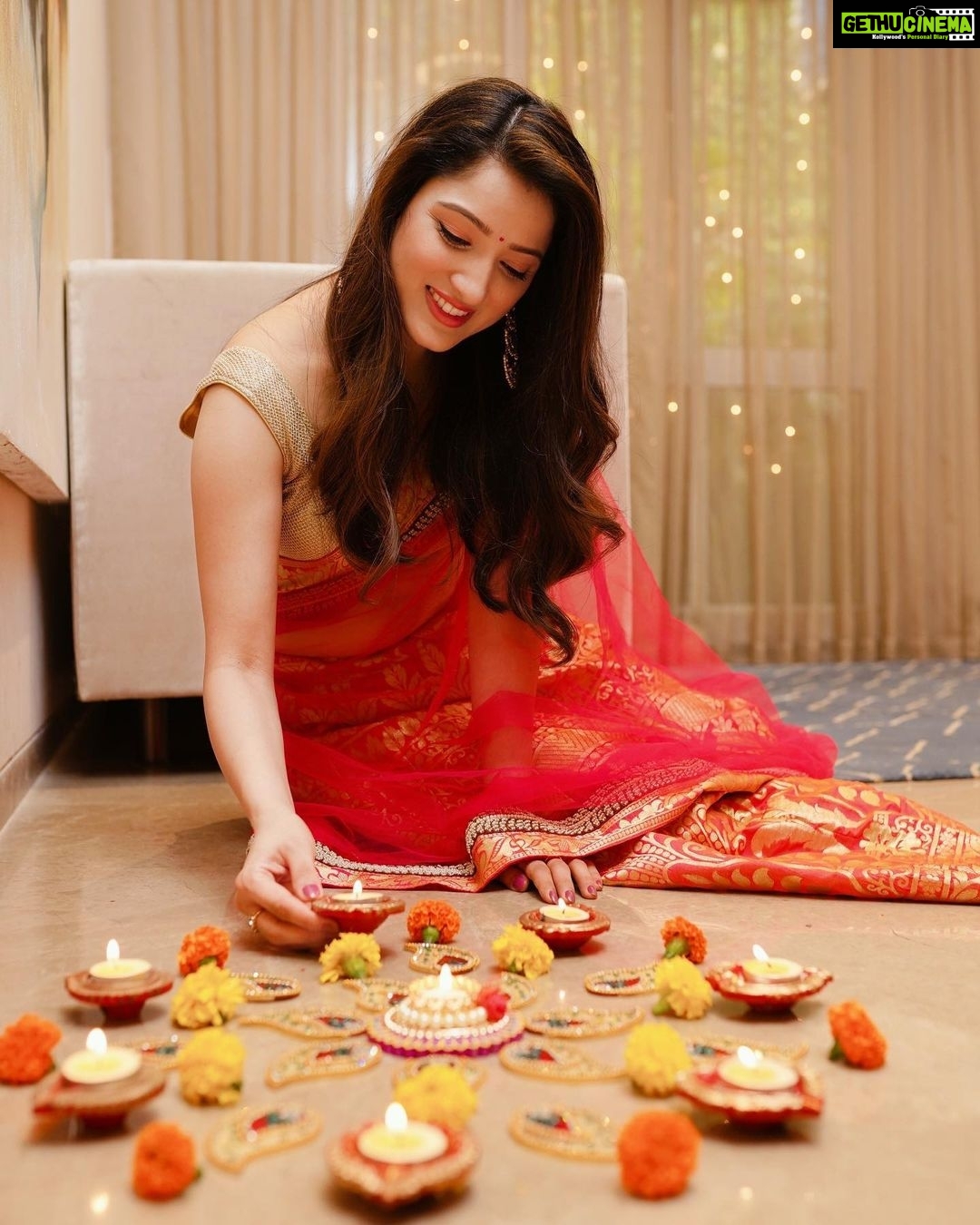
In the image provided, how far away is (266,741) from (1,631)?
2.25 ft

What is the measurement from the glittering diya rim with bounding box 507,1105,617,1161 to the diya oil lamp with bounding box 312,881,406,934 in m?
0.32

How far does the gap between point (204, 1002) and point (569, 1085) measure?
266mm

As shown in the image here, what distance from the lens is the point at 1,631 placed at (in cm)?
171

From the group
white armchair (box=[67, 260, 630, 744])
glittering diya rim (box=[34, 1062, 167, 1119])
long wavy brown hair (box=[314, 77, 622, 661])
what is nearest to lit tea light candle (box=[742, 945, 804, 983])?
glittering diya rim (box=[34, 1062, 167, 1119])

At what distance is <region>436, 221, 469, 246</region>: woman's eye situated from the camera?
1275mm

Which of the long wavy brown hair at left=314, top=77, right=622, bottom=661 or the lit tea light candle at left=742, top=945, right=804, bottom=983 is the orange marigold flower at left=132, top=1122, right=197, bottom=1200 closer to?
the lit tea light candle at left=742, top=945, right=804, bottom=983

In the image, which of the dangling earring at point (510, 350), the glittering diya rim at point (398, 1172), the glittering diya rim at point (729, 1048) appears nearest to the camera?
the glittering diya rim at point (398, 1172)

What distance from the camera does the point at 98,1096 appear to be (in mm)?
704

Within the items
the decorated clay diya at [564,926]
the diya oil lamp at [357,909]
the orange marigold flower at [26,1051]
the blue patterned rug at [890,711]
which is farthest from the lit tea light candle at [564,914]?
the blue patterned rug at [890,711]

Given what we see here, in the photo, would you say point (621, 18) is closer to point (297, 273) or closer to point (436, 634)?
point (297, 273)

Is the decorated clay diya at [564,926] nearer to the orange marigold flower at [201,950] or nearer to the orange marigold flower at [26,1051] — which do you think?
the orange marigold flower at [201,950]

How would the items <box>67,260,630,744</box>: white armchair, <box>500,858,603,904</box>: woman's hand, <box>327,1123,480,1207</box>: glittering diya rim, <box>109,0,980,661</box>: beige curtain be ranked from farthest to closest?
<box>109,0,980,661</box>: beige curtain < <box>67,260,630,744</box>: white armchair < <box>500,858,603,904</box>: woman's hand < <box>327,1123,480,1207</box>: glittering diya rim

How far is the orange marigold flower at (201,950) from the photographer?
97 cm

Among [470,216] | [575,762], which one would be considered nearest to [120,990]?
[575,762]
